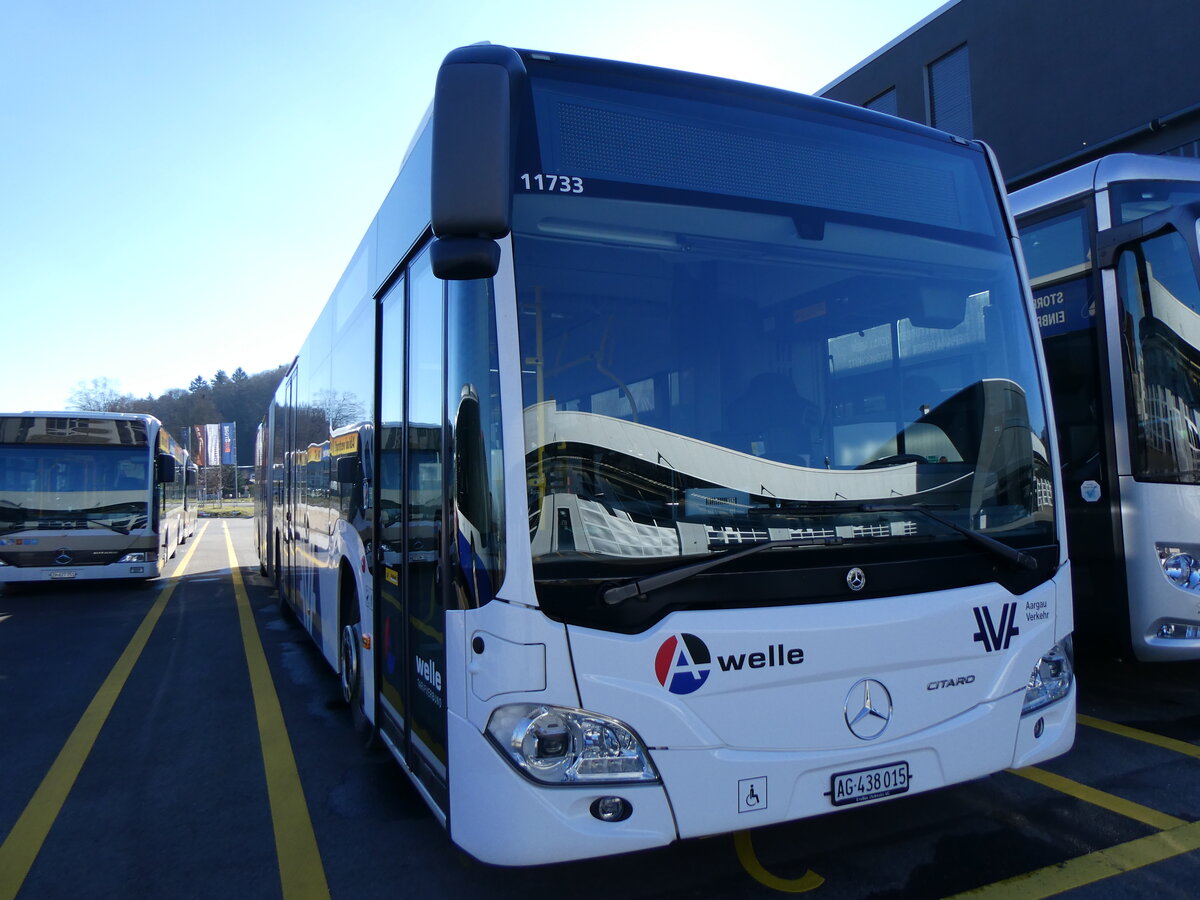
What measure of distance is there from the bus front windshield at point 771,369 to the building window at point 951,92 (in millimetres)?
17658

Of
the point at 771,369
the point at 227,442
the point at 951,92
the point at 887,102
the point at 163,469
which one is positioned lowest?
the point at 771,369

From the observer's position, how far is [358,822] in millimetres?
4012

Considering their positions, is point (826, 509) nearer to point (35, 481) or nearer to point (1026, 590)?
point (1026, 590)

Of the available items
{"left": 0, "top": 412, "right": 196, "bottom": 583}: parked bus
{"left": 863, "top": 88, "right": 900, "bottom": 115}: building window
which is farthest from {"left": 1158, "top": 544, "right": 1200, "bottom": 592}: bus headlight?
{"left": 863, "top": 88, "right": 900, "bottom": 115}: building window

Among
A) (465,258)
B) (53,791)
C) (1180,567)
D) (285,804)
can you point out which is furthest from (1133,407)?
(53,791)

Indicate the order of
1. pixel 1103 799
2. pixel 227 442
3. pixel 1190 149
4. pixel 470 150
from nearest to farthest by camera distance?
pixel 470 150 < pixel 1103 799 < pixel 1190 149 < pixel 227 442

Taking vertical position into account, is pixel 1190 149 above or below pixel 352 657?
above

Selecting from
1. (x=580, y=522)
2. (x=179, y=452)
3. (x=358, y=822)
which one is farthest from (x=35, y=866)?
(x=179, y=452)

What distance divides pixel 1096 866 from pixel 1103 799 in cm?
80

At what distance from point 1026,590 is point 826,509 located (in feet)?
3.27

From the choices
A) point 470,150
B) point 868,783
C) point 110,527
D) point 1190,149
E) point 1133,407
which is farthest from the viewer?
point 1190,149

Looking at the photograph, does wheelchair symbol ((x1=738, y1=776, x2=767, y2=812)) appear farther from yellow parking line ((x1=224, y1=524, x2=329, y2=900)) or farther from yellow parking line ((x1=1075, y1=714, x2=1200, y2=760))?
yellow parking line ((x1=1075, y1=714, x2=1200, y2=760))

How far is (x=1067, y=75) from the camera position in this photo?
16.2 metres

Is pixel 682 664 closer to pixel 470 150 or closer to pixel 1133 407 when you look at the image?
pixel 470 150
